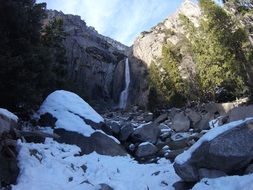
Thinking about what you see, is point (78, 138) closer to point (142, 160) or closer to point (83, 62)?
point (142, 160)

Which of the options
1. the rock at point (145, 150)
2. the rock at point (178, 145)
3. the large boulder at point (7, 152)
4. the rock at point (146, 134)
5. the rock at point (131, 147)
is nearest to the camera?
the large boulder at point (7, 152)

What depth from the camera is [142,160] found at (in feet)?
58.6

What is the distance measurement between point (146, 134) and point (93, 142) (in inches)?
308

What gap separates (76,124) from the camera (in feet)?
58.6

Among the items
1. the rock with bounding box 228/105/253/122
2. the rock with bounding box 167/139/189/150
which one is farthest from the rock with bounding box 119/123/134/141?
the rock with bounding box 228/105/253/122

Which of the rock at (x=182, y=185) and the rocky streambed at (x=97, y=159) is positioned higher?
the rocky streambed at (x=97, y=159)

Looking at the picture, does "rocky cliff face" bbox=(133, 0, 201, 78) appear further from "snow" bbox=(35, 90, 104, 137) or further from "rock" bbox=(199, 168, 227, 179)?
"rock" bbox=(199, 168, 227, 179)

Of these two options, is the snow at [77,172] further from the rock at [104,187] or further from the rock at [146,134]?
the rock at [146,134]

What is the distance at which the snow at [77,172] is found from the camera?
35.6 feet

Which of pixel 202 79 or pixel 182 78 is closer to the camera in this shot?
pixel 202 79

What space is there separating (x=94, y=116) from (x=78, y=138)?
333cm

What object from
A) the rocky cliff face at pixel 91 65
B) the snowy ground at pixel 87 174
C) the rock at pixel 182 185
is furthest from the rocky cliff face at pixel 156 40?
the rock at pixel 182 185

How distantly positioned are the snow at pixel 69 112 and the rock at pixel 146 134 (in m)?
4.22

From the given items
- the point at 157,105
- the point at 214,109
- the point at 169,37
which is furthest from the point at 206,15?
the point at 169,37
